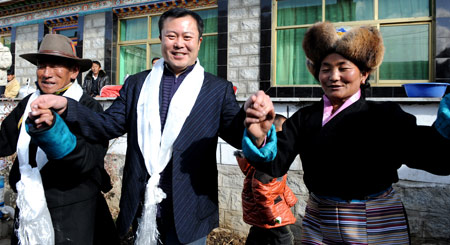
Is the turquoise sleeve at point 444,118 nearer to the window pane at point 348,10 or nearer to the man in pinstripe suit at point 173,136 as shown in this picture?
the man in pinstripe suit at point 173,136

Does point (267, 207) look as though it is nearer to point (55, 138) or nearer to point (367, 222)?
point (367, 222)

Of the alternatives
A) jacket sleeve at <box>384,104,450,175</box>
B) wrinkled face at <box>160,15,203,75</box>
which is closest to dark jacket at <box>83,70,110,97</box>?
wrinkled face at <box>160,15,203,75</box>

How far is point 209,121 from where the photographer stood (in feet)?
6.04

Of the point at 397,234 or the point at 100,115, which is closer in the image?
the point at 397,234

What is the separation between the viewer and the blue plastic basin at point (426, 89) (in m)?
3.48

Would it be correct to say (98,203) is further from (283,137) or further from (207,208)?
(283,137)

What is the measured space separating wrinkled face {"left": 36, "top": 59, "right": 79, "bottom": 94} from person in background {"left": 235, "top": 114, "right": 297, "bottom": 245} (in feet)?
4.69

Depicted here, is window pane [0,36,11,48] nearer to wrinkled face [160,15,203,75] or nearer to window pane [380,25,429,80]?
wrinkled face [160,15,203,75]

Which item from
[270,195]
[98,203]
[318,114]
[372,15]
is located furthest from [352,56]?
[372,15]

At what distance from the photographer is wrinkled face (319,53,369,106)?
1591mm

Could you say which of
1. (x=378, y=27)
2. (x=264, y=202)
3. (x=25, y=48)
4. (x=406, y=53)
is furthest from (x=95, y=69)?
(x=406, y=53)

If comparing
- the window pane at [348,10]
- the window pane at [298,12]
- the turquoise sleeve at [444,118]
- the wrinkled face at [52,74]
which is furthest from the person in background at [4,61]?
the window pane at [348,10]

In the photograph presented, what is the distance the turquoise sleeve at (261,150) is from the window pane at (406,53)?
18.5 feet

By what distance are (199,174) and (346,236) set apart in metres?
0.84
